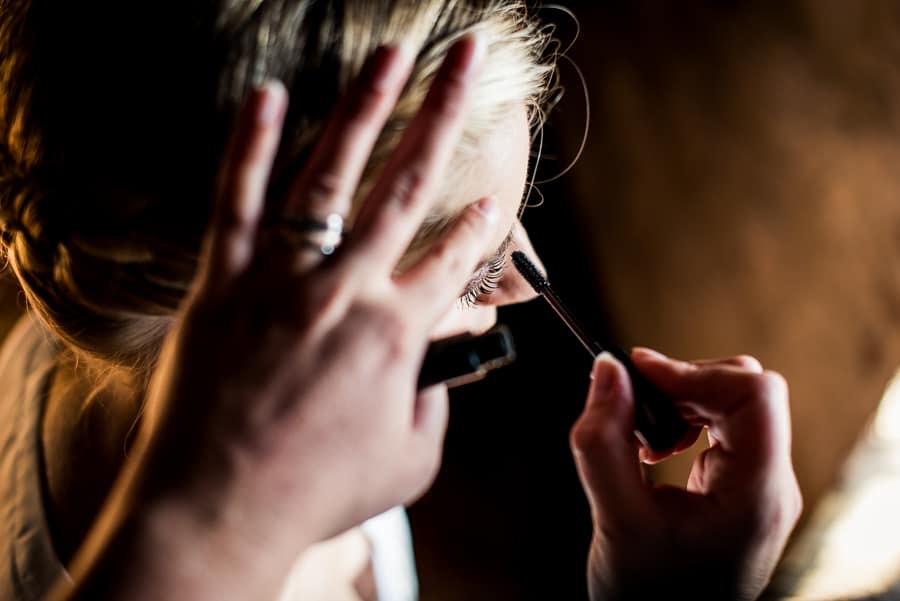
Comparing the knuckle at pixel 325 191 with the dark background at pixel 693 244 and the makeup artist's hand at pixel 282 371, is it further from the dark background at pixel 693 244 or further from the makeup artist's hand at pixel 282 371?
the dark background at pixel 693 244

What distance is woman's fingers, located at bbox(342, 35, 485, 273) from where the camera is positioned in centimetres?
32

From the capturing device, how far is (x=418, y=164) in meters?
0.32

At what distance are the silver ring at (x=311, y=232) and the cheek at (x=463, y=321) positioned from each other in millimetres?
189

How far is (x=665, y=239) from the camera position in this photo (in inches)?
46.2

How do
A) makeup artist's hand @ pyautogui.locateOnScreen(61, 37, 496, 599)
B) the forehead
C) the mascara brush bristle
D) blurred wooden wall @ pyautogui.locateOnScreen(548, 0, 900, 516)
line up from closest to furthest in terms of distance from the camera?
1. makeup artist's hand @ pyautogui.locateOnScreen(61, 37, 496, 599)
2. the forehead
3. the mascara brush bristle
4. blurred wooden wall @ pyautogui.locateOnScreen(548, 0, 900, 516)

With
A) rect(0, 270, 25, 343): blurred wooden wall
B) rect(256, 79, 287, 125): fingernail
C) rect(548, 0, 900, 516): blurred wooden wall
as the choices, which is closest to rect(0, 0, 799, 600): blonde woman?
→ rect(256, 79, 287, 125): fingernail

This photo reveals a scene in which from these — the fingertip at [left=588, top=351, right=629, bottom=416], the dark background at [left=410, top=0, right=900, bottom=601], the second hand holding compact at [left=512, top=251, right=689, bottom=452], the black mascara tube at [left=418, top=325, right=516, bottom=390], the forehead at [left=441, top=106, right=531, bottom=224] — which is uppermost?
the forehead at [left=441, top=106, right=531, bottom=224]

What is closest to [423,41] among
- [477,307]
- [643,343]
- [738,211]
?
[477,307]

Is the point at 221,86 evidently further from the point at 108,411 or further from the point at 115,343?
the point at 108,411

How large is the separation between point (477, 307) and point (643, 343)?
0.75 m

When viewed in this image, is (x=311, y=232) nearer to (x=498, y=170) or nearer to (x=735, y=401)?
(x=498, y=170)

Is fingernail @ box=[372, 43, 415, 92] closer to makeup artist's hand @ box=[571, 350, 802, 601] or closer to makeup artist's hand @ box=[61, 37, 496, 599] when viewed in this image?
makeup artist's hand @ box=[61, 37, 496, 599]

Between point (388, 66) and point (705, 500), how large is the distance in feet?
1.08

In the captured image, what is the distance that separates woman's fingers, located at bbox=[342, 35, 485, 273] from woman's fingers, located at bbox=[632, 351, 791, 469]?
25cm
